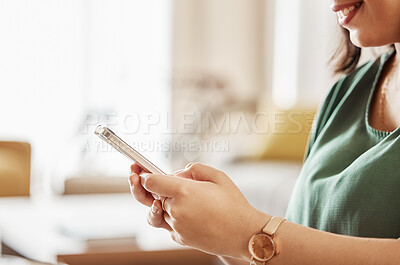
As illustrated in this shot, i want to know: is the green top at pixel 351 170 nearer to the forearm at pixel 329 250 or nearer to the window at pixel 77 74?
the forearm at pixel 329 250

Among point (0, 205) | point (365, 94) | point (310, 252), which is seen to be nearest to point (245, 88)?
point (0, 205)

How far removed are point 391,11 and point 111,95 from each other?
10.4 ft

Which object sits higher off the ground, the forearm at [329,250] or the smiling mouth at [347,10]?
the smiling mouth at [347,10]

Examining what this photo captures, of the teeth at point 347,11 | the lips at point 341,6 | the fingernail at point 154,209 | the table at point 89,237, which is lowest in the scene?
the table at point 89,237

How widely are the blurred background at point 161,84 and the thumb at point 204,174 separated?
1842 mm

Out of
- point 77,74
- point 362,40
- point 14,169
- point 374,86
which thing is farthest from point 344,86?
point 77,74

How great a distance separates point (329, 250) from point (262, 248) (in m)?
0.08

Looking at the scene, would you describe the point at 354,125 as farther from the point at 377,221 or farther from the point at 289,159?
the point at 289,159

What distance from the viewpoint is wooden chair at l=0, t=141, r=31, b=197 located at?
196cm

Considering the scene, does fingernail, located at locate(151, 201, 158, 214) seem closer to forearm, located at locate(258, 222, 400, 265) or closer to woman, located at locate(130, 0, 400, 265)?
woman, located at locate(130, 0, 400, 265)

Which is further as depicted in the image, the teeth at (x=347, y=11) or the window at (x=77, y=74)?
the window at (x=77, y=74)

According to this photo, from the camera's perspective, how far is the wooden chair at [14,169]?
1961mm

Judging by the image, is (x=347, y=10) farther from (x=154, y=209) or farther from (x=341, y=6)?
(x=154, y=209)

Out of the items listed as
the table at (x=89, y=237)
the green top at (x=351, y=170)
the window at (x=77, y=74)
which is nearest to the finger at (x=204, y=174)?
the green top at (x=351, y=170)
